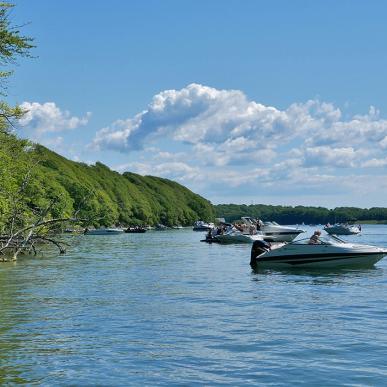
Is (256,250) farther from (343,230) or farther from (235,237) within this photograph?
(343,230)

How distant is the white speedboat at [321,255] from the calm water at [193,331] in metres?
5.04

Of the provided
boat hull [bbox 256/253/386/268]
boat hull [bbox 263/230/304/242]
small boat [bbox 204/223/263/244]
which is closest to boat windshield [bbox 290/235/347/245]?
boat hull [bbox 256/253/386/268]

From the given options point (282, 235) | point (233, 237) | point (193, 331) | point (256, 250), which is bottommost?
point (193, 331)

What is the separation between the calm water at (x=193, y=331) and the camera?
12398 mm

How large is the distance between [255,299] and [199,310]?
356cm

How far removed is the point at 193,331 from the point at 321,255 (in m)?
20.6

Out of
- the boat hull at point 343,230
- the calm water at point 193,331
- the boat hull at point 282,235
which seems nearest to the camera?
the calm water at point 193,331

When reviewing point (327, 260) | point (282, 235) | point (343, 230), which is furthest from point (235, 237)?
point (343, 230)

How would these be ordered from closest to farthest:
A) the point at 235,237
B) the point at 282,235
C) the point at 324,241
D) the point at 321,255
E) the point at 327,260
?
the point at 321,255, the point at 327,260, the point at 324,241, the point at 235,237, the point at 282,235

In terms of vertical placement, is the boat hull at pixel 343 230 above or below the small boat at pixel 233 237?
above

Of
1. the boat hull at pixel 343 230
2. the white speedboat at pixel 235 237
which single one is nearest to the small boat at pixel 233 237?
the white speedboat at pixel 235 237

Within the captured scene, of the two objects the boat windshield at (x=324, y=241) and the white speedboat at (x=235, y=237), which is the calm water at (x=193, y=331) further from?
the white speedboat at (x=235, y=237)

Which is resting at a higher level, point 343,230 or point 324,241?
point 343,230

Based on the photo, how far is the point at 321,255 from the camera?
3622 centimetres
